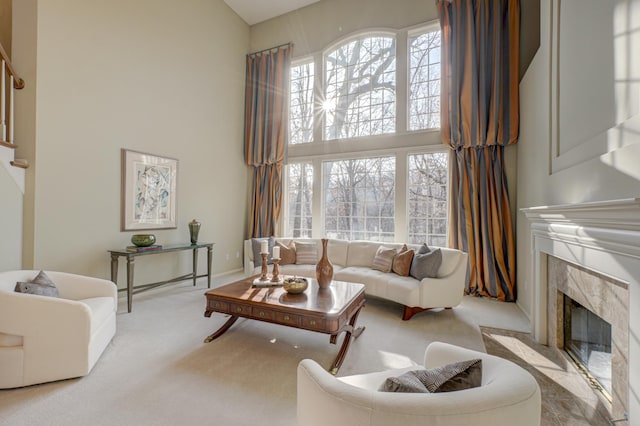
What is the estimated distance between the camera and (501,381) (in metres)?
0.88

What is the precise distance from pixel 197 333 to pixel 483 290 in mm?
3746

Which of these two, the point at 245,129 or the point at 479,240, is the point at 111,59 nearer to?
the point at 245,129

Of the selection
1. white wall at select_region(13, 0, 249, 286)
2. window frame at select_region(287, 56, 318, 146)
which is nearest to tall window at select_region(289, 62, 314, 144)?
window frame at select_region(287, 56, 318, 146)

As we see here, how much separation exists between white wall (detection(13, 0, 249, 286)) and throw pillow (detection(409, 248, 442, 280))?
3.52 meters

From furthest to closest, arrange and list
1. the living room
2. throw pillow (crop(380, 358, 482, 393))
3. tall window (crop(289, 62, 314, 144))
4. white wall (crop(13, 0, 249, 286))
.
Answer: tall window (crop(289, 62, 314, 144)) → white wall (crop(13, 0, 249, 286)) → the living room → throw pillow (crop(380, 358, 482, 393))

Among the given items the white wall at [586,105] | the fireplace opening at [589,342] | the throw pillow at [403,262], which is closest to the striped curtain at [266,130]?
the throw pillow at [403,262]

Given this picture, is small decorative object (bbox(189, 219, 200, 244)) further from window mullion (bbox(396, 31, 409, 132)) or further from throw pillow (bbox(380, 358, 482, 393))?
throw pillow (bbox(380, 358, 482, 393))

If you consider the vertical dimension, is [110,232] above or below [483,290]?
above

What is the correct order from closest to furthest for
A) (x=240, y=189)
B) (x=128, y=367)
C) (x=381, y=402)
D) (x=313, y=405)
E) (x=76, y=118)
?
1. (x=381, y=402)
2. (x=313, y=405)
3. (x=128, y=367)
4. (x=76, y=118)
5. (x=240, y=189)

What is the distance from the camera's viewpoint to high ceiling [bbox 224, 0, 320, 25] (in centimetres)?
523

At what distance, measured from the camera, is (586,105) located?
6.50ft

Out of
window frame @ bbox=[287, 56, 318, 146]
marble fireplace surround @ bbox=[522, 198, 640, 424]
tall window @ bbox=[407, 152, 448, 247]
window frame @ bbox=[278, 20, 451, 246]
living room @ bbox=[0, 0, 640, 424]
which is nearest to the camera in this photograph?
marble fireplace surround @ bbox=[522, 198, 640, 424]

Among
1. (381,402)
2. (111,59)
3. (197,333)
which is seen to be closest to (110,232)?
(197,333)

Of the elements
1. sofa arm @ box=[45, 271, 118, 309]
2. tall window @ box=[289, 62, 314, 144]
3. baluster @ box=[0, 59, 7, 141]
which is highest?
tall window @ box=[289, 62, 314, 144]
